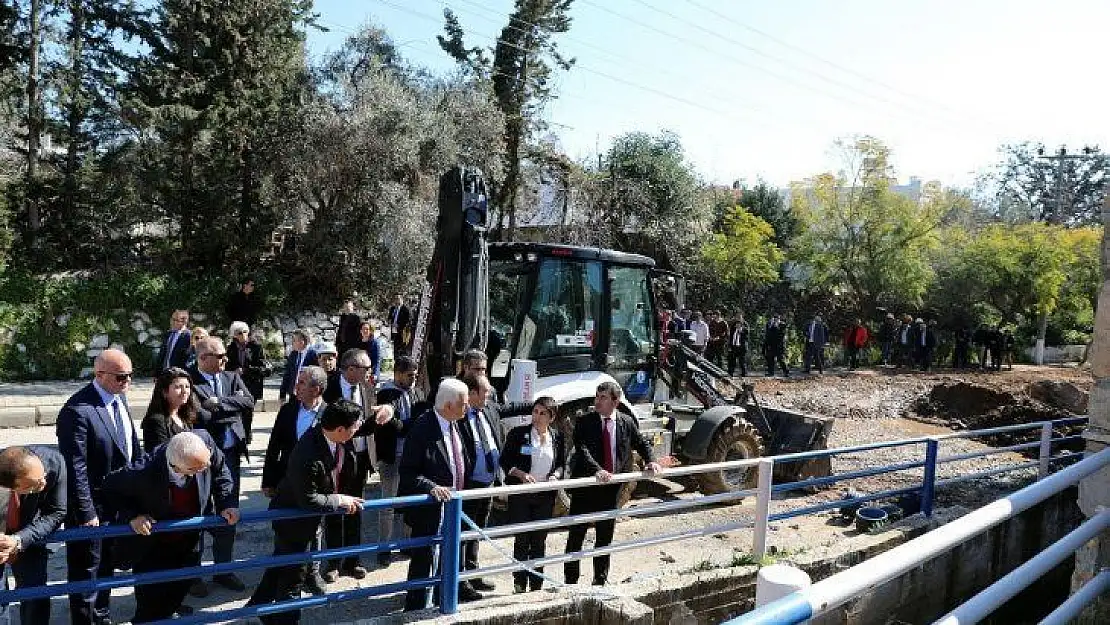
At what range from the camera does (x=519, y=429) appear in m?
5.77

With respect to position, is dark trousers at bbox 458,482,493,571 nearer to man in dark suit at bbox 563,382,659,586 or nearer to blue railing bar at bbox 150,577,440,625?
man in dark suit at bbox 563,382,659,586

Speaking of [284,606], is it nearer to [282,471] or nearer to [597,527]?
[282,471]

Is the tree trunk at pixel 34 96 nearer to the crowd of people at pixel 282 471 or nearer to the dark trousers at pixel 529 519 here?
the crowd of people at pixel 282 471

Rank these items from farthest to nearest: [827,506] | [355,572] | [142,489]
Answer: [827,506], [355,572], [142,489]

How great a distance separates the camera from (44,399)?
39.4 feet

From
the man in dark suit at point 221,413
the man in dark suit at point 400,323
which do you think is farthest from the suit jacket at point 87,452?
the man in dark suit at point 400,323

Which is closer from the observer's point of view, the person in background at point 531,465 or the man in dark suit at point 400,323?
the person in background at point 531,465

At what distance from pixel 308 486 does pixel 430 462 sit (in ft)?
2.91

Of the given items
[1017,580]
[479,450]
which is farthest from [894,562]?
[479,450]

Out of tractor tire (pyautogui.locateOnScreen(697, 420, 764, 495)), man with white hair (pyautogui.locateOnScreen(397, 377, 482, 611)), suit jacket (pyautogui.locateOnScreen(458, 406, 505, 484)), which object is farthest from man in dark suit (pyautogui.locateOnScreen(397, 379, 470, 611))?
tractor tire (pyautogui.locateOnScreen(697, 420, 764, 495))

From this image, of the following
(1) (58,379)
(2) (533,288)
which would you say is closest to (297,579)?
(2) (533,288)

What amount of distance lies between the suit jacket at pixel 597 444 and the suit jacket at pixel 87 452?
118 inches

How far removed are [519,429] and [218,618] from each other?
8.04 ft

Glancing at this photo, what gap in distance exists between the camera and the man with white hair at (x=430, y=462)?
4.97 m
